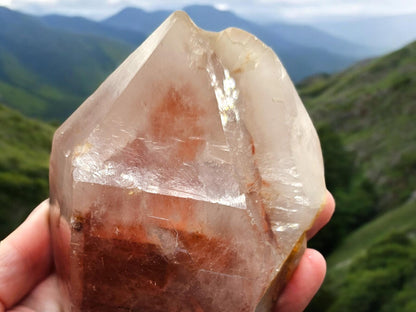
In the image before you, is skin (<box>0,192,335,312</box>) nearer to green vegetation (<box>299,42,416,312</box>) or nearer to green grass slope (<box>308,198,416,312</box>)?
green grass slope (<box>308,198,416,312</box>)

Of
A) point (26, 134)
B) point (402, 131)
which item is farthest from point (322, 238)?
point (26, 134)

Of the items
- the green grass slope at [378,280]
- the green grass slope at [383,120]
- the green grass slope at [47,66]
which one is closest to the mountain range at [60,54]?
the green grass slope at [47,66]

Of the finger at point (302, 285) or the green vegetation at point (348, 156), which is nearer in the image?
the finger at point (302, 285)

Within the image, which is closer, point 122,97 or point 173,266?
point 173,266

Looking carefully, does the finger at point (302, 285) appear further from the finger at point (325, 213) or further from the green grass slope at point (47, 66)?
the green grass slope at point (47, 66)

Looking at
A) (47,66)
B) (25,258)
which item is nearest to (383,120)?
(25,258)

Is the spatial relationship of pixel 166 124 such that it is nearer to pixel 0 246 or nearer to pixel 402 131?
pixel 0 246
